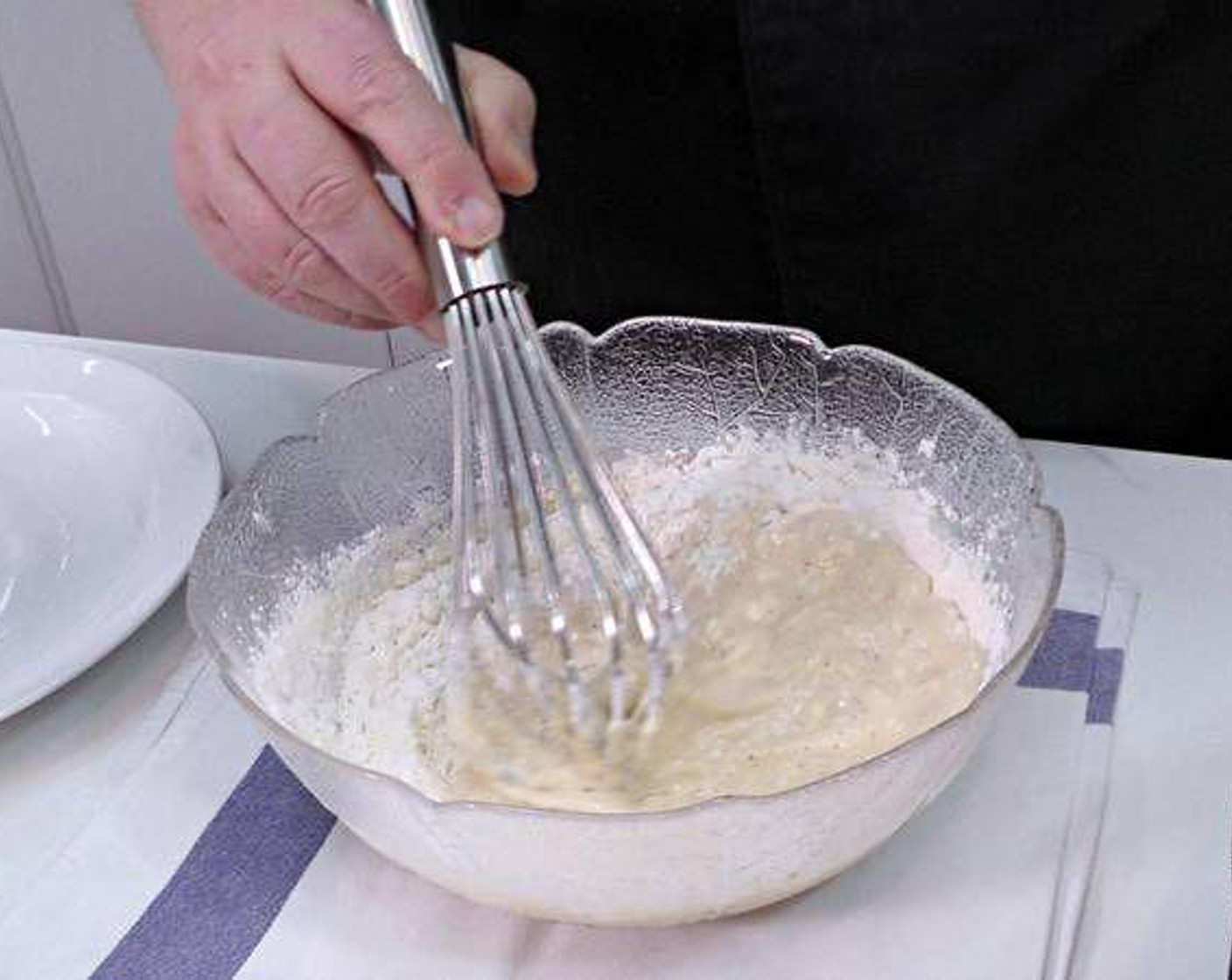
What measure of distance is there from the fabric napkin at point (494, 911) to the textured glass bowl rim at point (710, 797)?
1.8 inches

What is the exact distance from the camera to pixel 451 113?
55cm

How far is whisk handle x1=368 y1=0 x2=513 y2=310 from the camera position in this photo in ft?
1.76

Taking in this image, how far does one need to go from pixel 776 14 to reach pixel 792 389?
16 cm

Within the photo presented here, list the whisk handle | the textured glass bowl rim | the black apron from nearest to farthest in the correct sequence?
the textured glass bowl rim, the whisk handle, the black apron

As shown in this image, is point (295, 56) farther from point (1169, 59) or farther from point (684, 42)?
point (1169, 59)

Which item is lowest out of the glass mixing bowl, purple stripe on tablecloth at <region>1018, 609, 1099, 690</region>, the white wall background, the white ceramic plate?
the white wall background

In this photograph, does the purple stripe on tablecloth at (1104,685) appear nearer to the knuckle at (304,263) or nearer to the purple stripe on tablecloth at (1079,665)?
the purple stripe on tablecloth at (1079,665)

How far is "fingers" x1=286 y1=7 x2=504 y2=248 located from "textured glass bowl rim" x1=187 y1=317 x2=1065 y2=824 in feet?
0.38

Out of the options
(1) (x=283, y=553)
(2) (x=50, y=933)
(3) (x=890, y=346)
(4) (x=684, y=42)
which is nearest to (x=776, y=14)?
(4) (x=684, y=42)

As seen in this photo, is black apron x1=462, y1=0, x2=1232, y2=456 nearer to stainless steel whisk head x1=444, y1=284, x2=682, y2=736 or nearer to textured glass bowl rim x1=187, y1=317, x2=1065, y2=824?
textured glass bowl rim x1=187, y1=317, x2=1065, y2=824

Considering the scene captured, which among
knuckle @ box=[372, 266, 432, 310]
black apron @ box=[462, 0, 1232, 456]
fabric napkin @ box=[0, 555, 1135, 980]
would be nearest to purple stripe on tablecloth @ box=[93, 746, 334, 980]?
fabric napkin @ box=[0, 555, 1135, 980]

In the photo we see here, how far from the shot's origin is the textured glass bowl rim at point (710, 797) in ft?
1.43

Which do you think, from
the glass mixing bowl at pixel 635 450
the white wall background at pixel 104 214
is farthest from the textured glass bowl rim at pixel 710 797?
the white wall background at pixel 104 214

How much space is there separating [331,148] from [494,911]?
23cm
